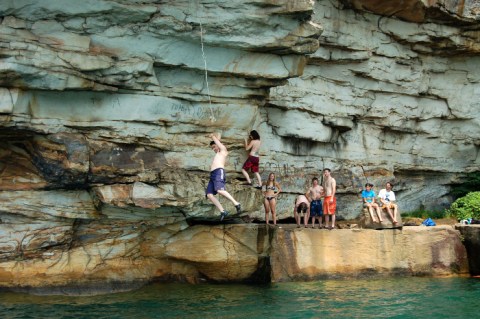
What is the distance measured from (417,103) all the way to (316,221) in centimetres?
619

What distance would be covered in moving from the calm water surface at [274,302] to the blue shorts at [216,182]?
2342mm

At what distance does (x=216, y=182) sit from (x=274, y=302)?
2.84m

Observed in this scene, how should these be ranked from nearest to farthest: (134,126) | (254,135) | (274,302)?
(274,302) → (134,126) → (254,135)

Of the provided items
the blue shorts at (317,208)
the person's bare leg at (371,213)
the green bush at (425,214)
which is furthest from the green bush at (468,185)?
the blue shorts at (317,208)

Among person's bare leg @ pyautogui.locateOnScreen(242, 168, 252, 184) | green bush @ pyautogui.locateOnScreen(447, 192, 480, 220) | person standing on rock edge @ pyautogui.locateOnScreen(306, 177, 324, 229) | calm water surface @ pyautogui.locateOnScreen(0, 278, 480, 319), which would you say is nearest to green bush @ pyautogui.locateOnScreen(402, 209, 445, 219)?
green bush @ pyautogui.locateOnScreen(447, 192, 480, 220)

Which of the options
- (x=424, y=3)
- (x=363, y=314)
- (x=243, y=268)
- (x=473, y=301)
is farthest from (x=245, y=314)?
(x=424, y=3)

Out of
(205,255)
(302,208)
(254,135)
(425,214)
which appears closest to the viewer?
(205,255)

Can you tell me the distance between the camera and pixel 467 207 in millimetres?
22562

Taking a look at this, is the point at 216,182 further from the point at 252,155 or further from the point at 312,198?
the point at 312,198

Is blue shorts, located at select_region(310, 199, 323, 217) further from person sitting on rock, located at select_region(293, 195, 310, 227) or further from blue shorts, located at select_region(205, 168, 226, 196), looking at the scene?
blue shorts, located at select_region(205, 168, 226, 196)

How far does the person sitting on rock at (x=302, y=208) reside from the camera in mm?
18969

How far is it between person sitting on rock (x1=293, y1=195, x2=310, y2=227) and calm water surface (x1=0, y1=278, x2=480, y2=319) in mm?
2045

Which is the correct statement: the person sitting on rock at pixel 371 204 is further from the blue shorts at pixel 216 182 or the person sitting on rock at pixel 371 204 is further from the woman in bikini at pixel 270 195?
the blue shorts at pixel 216 182

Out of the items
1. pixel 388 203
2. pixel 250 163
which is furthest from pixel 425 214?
pixel 250 163
